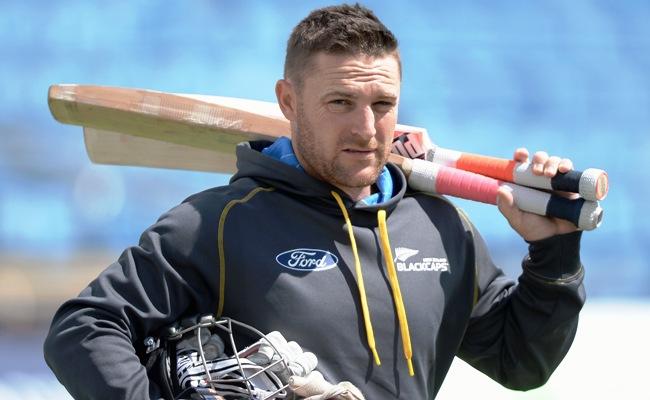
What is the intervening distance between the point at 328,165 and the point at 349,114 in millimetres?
106

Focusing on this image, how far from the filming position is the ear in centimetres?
227

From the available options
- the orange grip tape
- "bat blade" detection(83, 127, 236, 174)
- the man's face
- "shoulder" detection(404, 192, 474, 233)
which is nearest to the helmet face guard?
the man's face

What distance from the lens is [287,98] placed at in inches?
90.0

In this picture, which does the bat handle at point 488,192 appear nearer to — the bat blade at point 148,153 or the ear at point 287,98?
the ear at point 287,98

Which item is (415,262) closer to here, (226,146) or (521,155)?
(521,155)

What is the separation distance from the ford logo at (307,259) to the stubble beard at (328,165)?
0.47ft

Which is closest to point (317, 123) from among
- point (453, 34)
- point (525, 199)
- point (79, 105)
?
point (525, 199)

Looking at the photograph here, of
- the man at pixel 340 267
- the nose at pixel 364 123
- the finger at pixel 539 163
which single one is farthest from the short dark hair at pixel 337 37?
the finger at pixel 539 163

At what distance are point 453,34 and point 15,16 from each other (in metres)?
2.06

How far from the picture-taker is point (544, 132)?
5.51 meters

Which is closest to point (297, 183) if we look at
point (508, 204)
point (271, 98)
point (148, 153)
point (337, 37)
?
point (337, 37)

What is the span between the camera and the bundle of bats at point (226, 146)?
7.21 feet

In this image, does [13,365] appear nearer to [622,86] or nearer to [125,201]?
[125,201]

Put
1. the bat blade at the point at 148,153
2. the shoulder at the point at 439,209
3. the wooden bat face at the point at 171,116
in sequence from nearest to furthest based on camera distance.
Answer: the shoulder at the point at 439,209
the wooden bat face at the point at 171,116
the bat blade at the point at 148,153
